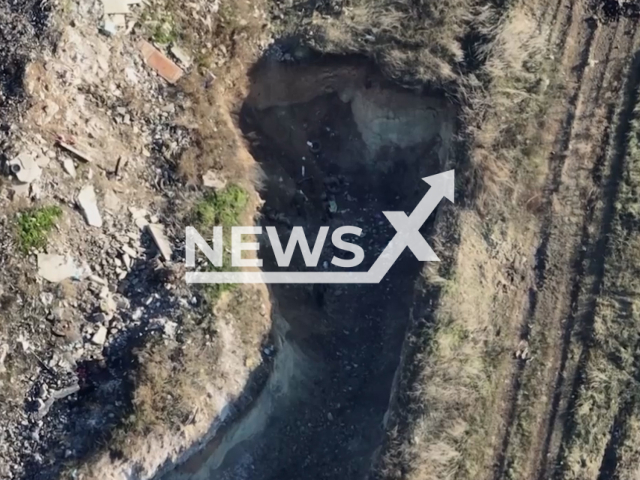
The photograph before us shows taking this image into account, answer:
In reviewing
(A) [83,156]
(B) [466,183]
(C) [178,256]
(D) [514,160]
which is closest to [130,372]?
(C) [178,256]

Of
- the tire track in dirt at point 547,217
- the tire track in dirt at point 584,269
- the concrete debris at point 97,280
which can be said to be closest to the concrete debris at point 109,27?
the concrete debris at point 97,280

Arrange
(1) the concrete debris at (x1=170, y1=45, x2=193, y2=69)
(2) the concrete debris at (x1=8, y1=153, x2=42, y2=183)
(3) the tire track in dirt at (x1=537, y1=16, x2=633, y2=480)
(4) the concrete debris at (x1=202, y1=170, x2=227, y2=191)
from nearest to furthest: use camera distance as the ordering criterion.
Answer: (3) the tire track in dirt at (x1=537, y1=16, x2=633, y2=480) < (2) the concrete debris at (x1=8, y1=153, x2=42, y2=183) < (4) the concrete debris at (x1=202, y1=170, x2=227, y2=191) < (1) the concrete debris at (x1=170, y1=45, x2=193, y2=69)

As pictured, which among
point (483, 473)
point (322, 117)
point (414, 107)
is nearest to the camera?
point (483, 473)

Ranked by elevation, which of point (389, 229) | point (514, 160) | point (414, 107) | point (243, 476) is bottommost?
point (243, 476)

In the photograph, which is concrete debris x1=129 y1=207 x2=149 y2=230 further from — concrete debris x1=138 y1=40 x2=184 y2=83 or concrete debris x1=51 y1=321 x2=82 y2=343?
concrete debris x1=138 y1=40 x2=184 y2=83

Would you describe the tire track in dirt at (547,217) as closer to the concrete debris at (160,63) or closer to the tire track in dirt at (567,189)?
the tire track in dirt at (567,189)

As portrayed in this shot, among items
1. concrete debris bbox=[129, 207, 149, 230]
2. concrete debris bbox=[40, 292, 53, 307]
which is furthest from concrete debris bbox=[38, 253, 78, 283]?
concrete debris bbox=[129, 207, 149, 230]

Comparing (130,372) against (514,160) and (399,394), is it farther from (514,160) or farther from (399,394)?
(514,160)
